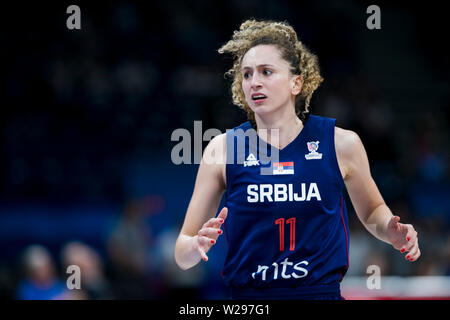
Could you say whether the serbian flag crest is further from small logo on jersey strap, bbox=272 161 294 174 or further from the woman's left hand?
the woman's left hand

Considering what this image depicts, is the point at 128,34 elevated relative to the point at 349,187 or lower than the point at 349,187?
elevated

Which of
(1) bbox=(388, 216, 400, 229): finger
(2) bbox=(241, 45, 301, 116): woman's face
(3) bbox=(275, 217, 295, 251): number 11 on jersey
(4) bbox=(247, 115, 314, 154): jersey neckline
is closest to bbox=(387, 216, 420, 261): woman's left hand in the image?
(1) bbox=(388, 216, 400, 229): finger

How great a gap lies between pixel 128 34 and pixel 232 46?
6467 millimetres

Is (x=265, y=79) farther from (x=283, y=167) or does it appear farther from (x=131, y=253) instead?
(x=131, y=253)

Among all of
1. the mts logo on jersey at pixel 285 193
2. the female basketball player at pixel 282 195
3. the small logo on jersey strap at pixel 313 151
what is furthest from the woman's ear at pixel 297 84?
the mts logo on jersey at pixel 285 193

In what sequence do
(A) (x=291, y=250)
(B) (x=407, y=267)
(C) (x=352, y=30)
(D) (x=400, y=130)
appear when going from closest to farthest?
(A) (x=291, y=250), (B) (x=407, y=267), (D) (x=400, y=130), (C) (x=352, y=30)

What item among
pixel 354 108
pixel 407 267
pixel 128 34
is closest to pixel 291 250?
pixel 407 267

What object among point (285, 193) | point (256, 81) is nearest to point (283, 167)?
point (285, 193)

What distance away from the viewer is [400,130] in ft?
33.9

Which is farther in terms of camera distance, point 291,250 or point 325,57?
point 325,57

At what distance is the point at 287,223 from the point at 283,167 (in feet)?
1.04

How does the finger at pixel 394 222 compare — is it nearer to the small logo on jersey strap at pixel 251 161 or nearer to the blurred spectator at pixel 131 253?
the small logo on jersey strap at pixel 251 161

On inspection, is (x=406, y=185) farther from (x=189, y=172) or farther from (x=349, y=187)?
(x=349, y=187)

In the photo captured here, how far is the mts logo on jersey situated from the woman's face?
45cm
